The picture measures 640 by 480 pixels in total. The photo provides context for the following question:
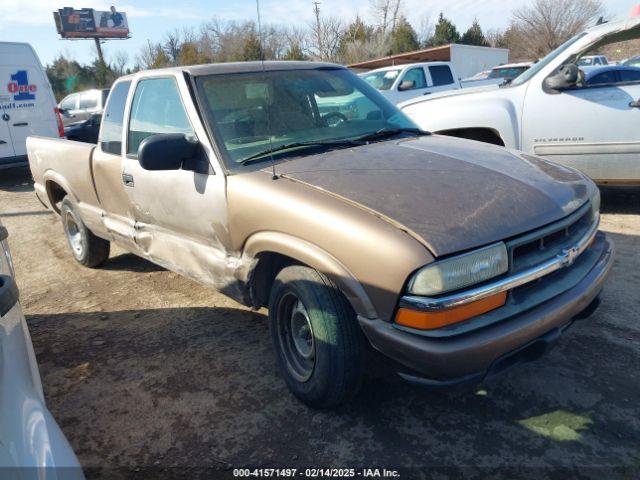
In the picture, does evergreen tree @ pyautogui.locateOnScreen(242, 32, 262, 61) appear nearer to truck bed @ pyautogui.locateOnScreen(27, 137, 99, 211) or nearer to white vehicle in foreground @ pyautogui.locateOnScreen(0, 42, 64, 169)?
truck bed @ pyautogui.locateOnScreen(27, 137, 99, 211)

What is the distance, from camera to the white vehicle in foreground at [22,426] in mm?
1231

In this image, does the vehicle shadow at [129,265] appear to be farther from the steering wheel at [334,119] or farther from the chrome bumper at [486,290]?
the chrome bumper at [486,290]

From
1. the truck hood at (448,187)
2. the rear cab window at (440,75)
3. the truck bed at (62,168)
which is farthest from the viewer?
the rear cab window at (440,75)

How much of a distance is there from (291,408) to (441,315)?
1119mm

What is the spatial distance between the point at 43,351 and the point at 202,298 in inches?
48.1

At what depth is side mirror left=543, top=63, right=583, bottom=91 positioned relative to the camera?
509cm

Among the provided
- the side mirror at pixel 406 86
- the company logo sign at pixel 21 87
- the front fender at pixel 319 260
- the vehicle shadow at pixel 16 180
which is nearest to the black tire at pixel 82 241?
the front fender at pixel 319 260

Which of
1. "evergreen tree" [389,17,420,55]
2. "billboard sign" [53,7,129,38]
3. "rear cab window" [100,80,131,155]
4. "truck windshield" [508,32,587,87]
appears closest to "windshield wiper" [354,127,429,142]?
"rear cab window" [100,80,131,155]

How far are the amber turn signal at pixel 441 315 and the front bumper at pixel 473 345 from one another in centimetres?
5

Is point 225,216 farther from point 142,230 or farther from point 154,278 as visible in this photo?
point 154,278

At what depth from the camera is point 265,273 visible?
9.32ft

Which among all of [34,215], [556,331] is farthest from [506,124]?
[34,215]

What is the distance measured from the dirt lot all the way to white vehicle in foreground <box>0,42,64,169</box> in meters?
7.15

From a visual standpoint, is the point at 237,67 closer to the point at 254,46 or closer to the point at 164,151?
the point at 164,151
